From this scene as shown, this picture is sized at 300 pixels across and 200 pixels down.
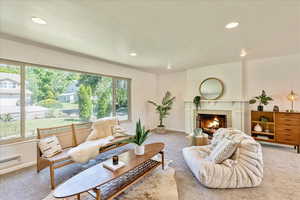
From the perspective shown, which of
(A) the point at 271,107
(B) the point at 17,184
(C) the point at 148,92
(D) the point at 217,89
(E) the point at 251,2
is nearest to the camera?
(E) the point at 251,2

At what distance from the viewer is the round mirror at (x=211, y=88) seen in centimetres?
478

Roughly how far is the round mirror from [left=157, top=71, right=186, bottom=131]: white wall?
95 centimetres

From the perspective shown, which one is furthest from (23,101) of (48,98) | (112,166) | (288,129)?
(288,129)

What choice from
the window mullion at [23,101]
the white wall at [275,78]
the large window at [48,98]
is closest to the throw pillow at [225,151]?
the white wall at [275,78]

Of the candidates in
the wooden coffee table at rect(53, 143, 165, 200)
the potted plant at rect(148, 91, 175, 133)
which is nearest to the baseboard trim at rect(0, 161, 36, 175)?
the wooden coffee table at rect(53, 143, 165, 200)

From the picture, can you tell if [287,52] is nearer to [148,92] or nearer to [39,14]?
[148,92]

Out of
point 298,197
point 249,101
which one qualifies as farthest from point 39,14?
point 249,101

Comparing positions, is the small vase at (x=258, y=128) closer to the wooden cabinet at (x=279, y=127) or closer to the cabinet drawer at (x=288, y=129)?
the wooden cabinet at (x=279, y=127)

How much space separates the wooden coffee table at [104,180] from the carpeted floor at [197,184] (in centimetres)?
67

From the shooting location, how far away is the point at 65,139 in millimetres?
3004

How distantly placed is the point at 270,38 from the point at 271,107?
2.31 meters

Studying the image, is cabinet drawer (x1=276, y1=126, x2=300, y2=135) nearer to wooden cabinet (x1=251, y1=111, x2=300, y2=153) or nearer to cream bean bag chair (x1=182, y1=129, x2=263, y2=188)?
wooden cabinet (x1=251, y1=111, x2=300, y2=153)

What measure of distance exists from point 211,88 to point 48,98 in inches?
193

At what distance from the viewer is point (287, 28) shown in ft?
7.65
